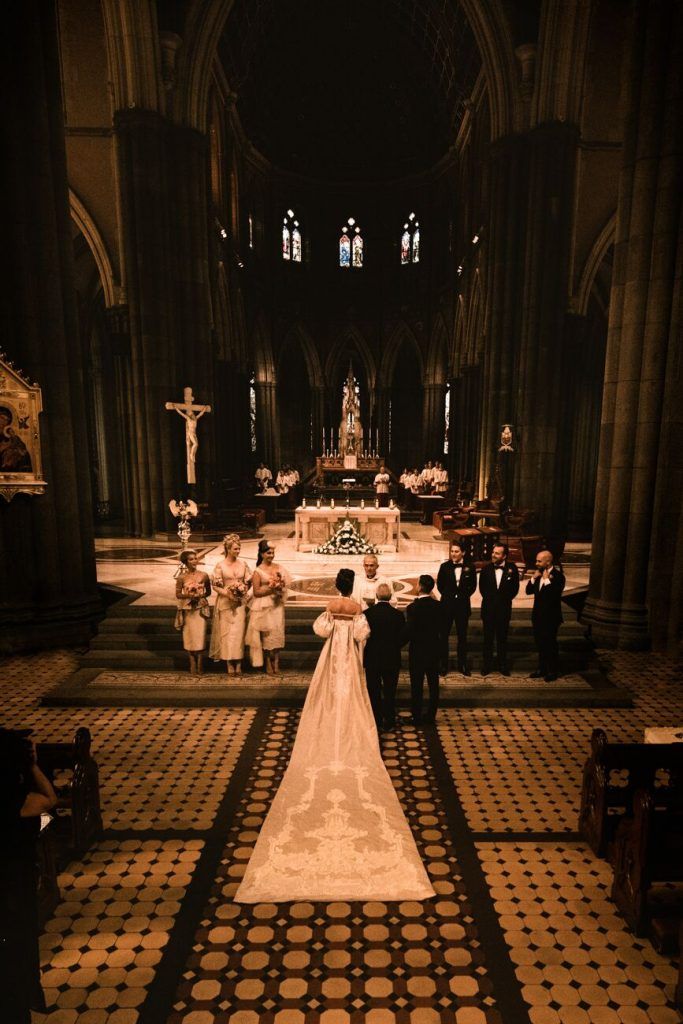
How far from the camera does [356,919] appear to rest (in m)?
3.92

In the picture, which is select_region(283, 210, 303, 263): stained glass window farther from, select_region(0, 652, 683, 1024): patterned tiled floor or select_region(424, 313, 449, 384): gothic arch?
select_region(0, 652, 683, 1024): patterned tiled floor

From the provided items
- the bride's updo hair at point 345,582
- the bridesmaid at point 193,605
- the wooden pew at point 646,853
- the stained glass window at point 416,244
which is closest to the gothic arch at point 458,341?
the stained glass window at point 416,244

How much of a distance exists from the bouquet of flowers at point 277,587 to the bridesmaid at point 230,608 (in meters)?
0.32

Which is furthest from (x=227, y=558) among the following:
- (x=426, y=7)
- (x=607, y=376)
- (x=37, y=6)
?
(x=426, y=7)

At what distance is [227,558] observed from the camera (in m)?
7.33

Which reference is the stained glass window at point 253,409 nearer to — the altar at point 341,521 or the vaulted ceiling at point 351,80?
the vaulted ceiling at point 351,80

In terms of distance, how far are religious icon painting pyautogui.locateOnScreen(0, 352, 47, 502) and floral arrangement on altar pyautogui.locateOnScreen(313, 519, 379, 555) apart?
608 cm

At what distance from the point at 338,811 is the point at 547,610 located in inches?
150

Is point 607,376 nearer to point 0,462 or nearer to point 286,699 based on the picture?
point 286,699

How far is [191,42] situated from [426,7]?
1117 cm

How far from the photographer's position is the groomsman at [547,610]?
7.31 meters

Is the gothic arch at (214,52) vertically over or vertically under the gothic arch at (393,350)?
over

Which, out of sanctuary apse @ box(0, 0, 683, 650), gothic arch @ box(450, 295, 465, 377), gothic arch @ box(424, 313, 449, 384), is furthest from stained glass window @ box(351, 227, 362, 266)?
gothic arch @ box(450, 295, 465, 377)

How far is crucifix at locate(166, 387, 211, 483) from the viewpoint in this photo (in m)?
14.9
